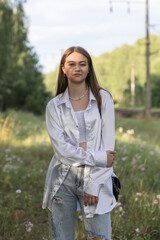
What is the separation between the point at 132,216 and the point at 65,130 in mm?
2176

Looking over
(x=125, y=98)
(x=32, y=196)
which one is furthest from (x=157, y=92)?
(x=32, y=196)

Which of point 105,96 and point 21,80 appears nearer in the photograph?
point 105,96

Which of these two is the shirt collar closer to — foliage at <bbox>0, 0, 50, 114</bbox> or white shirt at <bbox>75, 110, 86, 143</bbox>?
white shirt at <bbox>75, 110, 86, 143</bbox>

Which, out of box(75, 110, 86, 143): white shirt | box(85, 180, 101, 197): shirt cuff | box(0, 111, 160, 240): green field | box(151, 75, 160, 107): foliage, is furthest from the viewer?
box(151, 75, 160, 107): foliage

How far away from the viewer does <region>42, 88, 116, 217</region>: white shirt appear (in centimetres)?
217

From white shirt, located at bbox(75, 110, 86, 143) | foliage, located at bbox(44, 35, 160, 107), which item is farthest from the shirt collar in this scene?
foliage, located at bbox(44, 35, 160, 107)

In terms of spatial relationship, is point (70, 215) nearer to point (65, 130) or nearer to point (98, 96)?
point (65, 130)

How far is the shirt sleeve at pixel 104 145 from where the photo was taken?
84.8 inches

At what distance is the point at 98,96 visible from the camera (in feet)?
7.64

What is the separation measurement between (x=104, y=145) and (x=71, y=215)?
551 millimetres

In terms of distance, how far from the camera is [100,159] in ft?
7.12

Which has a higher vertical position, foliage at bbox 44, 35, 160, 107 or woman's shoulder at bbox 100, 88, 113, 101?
woman's shoulder at bbox 100, 88, 113, 101

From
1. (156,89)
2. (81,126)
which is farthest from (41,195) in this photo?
(156,89)

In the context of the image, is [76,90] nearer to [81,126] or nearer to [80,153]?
[81,126]
